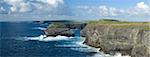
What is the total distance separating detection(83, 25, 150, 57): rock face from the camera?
2964 centimetres

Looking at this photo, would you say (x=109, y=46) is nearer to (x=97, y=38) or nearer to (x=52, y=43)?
(x=97, y=38)

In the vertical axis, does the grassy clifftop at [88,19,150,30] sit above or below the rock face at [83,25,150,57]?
above

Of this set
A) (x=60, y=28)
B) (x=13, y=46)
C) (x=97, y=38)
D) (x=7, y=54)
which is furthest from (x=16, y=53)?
(x=60, y=28)

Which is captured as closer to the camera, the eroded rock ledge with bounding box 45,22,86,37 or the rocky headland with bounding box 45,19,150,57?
the rocky headland with bounding box 45,19,150,57

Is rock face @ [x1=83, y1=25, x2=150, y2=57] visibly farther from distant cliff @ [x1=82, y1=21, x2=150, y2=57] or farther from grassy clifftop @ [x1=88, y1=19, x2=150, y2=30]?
grassy clifftop @ [x1=88, y1=19, x2=150, y2=30]

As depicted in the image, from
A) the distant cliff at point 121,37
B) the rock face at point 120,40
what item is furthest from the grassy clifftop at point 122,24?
the rock face at point 120,40

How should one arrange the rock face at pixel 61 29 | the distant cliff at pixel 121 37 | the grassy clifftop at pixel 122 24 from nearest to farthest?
the distant cliff at pixel 121 37 → the grassy clifftop at pixel 122 24 → the rock face at pixel 61 29

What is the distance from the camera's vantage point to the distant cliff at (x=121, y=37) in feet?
97.8

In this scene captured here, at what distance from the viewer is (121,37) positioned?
34219mm

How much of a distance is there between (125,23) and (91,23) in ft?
25.3

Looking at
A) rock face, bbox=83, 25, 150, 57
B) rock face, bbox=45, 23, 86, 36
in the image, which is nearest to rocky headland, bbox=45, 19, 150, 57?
rock face, bbox=83, 25, 150, 57

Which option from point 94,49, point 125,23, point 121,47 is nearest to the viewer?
point 121,47

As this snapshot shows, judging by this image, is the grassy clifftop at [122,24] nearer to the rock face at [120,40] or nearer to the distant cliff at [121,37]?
the distant cliff at [121,37]

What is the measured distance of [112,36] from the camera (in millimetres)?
35438
